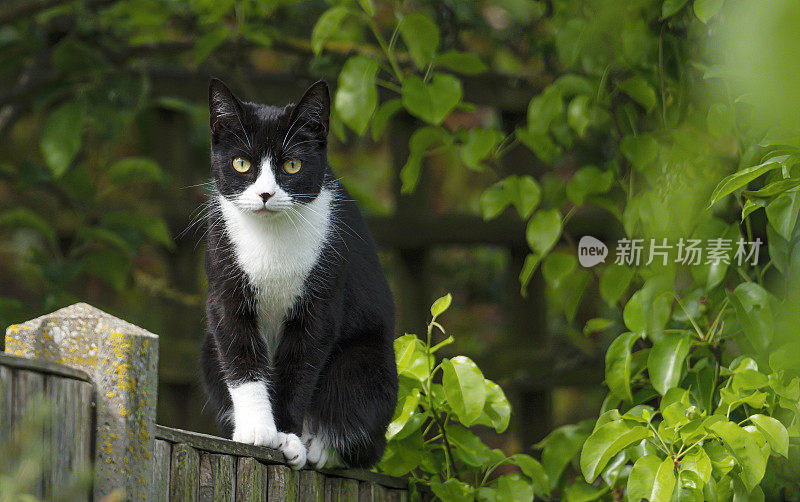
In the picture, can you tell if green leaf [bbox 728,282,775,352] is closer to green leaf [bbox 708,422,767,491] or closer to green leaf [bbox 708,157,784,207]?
green leaf [bbox 708,422,767,491]

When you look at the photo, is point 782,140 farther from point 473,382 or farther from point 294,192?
point 294,192

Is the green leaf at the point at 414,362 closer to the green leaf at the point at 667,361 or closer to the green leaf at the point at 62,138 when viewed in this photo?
the green leaf at the point at 667,361

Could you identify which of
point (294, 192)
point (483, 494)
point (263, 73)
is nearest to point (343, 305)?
point (294, 192)

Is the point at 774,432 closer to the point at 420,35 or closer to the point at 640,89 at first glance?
the point at 640,89

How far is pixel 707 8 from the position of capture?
1.82m

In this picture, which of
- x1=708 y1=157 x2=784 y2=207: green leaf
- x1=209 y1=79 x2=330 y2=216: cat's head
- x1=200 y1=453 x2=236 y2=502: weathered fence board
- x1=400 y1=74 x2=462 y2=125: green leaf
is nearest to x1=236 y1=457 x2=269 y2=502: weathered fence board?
x1=200 y1=453 x2=236 y2=502: weathered fence board

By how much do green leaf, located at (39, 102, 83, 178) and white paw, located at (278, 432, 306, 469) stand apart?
4.79 ft

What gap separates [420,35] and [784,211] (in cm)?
107

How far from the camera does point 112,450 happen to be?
123 centimetres

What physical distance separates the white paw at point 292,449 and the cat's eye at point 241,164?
1.85ft

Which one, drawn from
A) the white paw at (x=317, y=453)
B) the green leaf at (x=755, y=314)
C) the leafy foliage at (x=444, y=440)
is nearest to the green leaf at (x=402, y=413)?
the leafy foliage at (x=444, y=440)

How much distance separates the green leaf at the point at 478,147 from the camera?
2.47 metres

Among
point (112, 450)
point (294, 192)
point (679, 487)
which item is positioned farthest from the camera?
point (294, 192)

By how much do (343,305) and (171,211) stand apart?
173 centimetres
